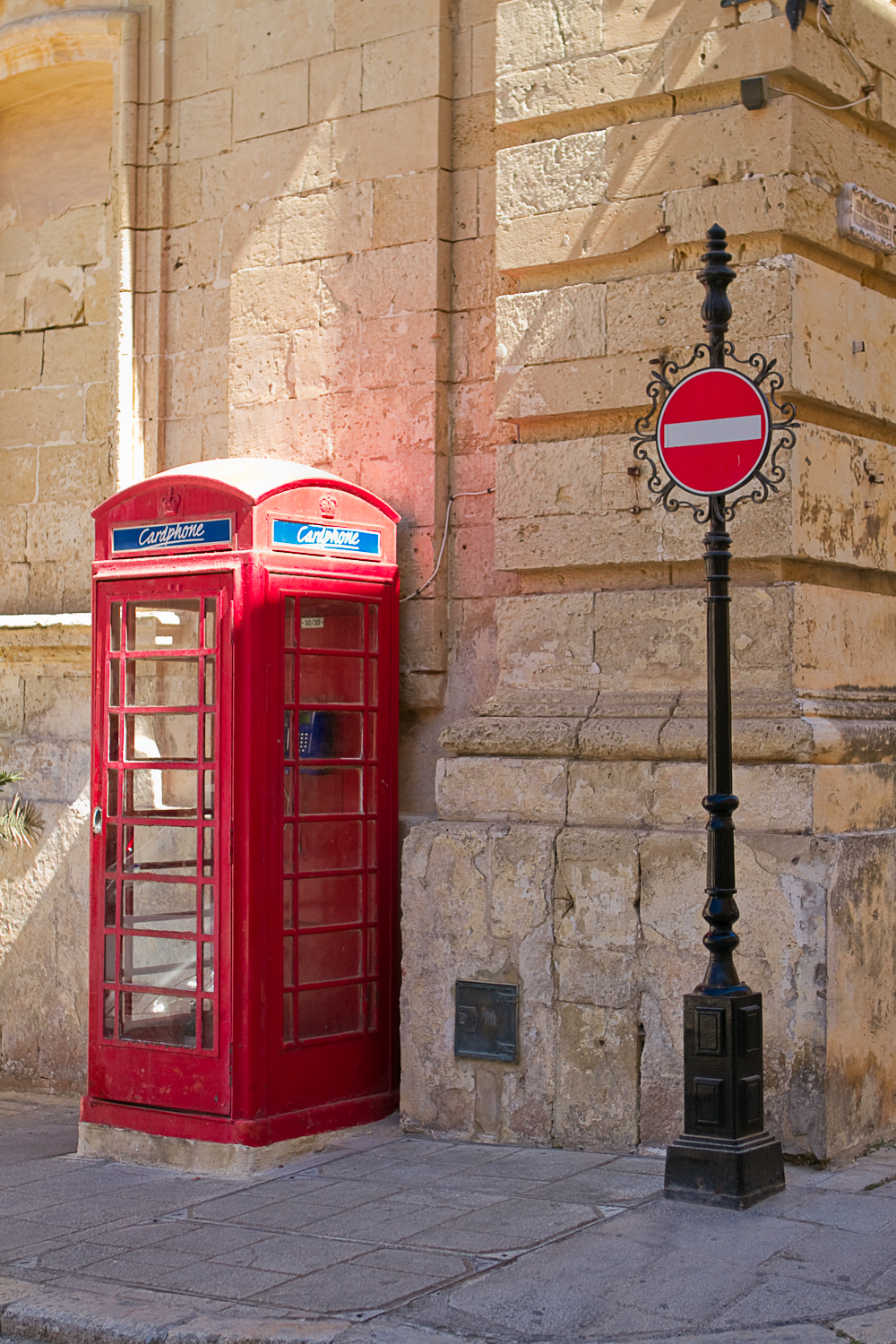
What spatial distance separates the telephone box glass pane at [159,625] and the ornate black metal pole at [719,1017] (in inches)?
87.8

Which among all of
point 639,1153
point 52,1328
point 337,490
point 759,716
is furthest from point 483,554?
point 52,1328

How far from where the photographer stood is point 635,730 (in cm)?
647

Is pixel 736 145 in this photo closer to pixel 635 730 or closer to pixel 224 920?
pixel 635 730

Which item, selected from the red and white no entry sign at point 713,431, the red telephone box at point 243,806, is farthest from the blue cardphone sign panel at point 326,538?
the red and white no entry sign at point 713,431

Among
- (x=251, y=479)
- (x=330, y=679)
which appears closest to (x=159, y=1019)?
(x=330, y=679)

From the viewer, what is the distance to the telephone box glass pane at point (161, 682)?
6551 millimetres

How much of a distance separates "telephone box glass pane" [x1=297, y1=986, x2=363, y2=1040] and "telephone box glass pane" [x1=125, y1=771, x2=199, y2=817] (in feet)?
3.02

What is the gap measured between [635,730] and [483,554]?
48.8 inches

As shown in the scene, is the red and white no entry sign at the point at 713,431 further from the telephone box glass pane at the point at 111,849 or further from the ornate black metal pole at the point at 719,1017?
the telephone box glass pane at the point at 111,849

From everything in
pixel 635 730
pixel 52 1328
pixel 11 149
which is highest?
pixel 11 149

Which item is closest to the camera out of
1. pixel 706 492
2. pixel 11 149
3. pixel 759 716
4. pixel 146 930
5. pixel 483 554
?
pixel 706 492

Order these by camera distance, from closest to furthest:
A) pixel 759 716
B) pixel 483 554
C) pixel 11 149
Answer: pixel 759 716
pixel 483 554
pixel 11 149

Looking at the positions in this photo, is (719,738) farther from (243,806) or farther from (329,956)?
(329,956)

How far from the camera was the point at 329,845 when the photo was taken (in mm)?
6785
